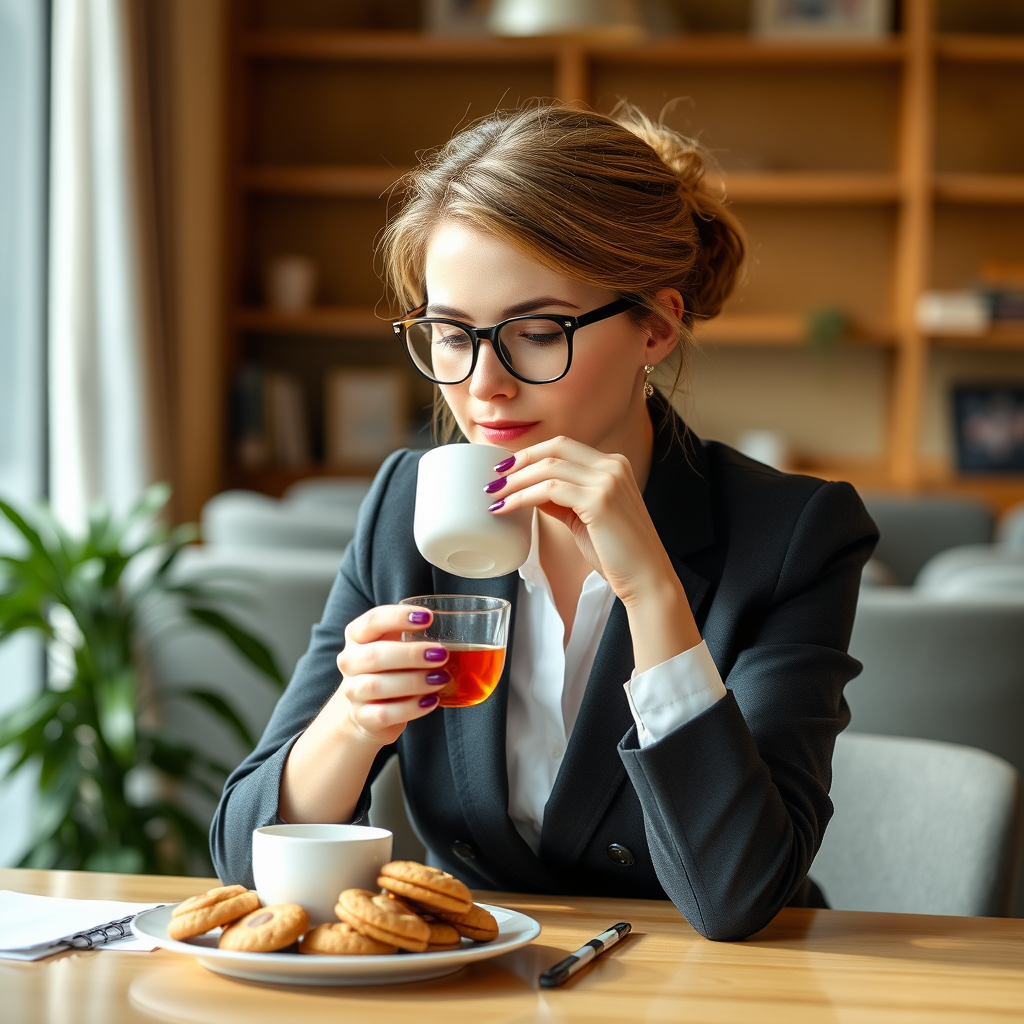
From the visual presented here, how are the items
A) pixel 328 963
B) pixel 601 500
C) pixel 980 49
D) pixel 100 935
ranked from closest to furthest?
1. pixel 328 963
2. pixel 100 935
3. pixel 601 500
4. pixel 980 49

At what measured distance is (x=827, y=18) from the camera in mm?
5641

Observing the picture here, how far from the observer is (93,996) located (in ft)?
2.85

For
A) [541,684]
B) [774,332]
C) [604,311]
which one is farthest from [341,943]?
[774,332]

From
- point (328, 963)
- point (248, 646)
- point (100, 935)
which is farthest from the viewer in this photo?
point (248, 646)

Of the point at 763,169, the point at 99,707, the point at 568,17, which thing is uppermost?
the point at 568,17

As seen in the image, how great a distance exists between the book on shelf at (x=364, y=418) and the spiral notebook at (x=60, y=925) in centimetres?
483

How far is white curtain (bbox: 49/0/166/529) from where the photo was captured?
3.98 meters

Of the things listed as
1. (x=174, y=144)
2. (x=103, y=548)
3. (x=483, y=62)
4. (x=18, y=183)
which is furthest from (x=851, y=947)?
(x=483, y=62)

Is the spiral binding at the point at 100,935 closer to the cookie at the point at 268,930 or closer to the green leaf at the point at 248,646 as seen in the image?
the cookie at the point at 268,930

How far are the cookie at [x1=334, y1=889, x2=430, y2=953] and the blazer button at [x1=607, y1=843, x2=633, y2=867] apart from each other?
383mm

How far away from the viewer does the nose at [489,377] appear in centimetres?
124

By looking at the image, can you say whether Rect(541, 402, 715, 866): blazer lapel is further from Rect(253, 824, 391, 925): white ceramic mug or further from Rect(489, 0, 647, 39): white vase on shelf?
Rect(489, 0, 647, 39): white vase on shelf

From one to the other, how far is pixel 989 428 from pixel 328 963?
5472 millimetres

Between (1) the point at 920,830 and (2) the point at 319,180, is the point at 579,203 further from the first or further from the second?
(2) the point at 319,180
